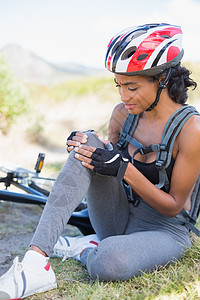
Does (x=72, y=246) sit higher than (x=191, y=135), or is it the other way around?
(x=191, y=135)

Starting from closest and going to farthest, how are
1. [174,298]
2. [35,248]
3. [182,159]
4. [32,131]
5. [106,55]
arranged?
1. [174,298]
2. [35,248]
3. [182,159]
4. [106,55]
5. [32,131]

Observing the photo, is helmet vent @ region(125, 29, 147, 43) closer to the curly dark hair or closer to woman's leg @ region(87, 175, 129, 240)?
the curly dark hair

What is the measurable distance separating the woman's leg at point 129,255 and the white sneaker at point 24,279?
0.27 m

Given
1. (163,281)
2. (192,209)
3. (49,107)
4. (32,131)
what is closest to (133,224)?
(192,209)

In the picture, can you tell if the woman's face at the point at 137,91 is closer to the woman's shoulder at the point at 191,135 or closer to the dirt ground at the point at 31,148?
the woman's shoulder at the point at 191,135

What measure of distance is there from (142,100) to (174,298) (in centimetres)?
108

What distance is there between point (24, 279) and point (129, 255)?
54cm

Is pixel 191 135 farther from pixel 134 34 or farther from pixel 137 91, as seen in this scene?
pixel 134 34

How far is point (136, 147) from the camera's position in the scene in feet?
7.70

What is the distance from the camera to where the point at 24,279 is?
1788 millimetres

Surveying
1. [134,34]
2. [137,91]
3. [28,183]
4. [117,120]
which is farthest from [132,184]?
[28,183]

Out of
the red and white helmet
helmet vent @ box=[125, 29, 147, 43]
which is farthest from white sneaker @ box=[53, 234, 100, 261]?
helmet vent @ box=[125, 29, 147, 43]

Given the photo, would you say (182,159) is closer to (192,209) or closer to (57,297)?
(192,209)

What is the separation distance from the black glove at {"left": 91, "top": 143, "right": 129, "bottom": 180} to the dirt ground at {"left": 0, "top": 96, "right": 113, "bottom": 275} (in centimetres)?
93
